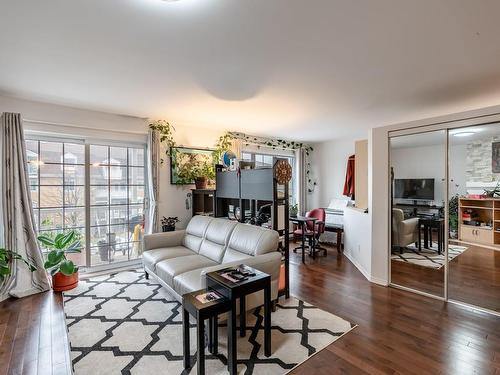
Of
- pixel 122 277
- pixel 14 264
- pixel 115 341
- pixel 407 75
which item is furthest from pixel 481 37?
pixel 14 264

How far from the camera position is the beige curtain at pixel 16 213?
328 cm

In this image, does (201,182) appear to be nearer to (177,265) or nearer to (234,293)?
(177,265)

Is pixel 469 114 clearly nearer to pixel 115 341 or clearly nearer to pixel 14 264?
pixel 115 341

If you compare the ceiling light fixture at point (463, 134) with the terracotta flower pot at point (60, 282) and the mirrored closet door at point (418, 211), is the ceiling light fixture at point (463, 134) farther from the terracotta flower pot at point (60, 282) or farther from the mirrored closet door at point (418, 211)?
the terracotta flower pot at point (60, 282)

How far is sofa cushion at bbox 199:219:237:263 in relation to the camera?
11.1 feet

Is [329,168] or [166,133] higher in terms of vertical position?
[166,133]

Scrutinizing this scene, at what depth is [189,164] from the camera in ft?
16.0

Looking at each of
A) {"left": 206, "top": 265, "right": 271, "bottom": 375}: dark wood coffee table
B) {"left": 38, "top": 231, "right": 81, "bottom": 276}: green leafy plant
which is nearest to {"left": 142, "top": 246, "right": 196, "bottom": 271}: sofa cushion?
{"left": 38, "top": 231, "right": 81, "bottom": 276}: green leafy plant

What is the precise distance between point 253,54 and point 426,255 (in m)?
3.21

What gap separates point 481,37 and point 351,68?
95cm

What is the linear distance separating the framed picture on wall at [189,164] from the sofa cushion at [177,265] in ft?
5.74

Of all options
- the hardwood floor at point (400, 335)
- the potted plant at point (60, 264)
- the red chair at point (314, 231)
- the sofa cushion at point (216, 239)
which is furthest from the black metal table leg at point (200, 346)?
the red chair at point (314, 231)

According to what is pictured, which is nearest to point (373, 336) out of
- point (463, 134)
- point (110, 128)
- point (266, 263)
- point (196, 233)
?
point (266, 263)

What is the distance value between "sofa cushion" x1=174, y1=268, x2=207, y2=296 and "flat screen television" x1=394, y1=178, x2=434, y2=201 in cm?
272
